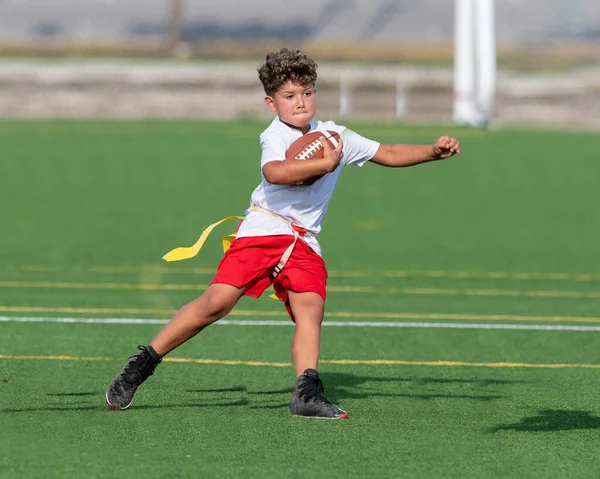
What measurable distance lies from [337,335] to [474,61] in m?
27.7

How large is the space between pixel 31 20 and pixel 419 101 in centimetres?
2960

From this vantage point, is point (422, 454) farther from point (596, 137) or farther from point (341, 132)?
point (596, 137)

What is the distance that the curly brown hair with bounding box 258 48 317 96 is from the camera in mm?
7348

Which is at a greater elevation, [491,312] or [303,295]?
[303,295]

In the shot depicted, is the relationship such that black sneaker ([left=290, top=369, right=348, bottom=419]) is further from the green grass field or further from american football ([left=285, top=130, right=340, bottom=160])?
american football ([left=285, top=130, right=340, bottom=160])

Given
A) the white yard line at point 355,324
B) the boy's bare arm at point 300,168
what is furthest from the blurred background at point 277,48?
the boy's bare arm at point 300,168

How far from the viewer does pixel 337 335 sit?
10.4 meters

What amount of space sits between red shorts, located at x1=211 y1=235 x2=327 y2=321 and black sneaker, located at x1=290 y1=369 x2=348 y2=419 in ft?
1.49

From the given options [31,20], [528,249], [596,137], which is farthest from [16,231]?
[31,20]

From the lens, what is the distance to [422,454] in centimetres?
644

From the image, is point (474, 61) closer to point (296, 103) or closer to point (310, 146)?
point (296, 103)

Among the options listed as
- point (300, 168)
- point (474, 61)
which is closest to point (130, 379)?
point (300, 168)

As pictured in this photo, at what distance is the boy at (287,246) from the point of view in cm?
738

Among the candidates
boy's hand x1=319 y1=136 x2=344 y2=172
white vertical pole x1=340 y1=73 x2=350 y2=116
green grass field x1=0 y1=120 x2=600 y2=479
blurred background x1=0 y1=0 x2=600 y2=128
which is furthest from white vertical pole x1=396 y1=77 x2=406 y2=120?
boy's hand x1=319 y1=136 x2=344 y2=172
